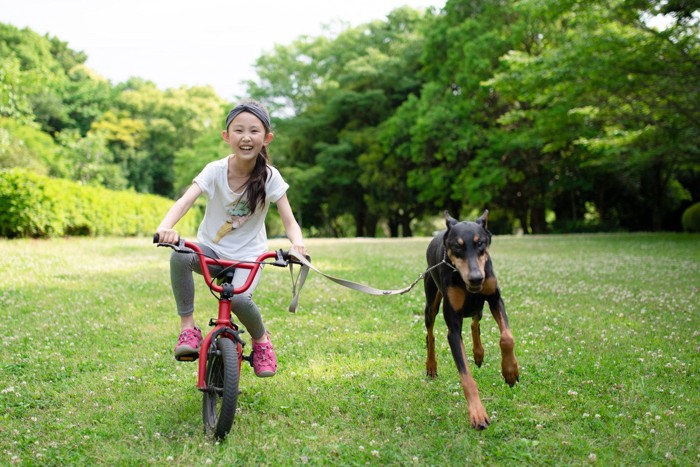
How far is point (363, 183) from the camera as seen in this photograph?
39.8 m

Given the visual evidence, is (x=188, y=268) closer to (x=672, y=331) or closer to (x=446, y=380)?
(x=446, y=380)

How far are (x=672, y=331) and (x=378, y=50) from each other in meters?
38.5

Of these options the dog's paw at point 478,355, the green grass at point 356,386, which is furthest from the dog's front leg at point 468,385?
the dog's paw at point 478,355

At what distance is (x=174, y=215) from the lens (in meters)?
3.98

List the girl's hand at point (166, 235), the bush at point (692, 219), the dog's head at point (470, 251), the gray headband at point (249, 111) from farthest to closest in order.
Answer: the bush at point (692, 219), the gray headband at point (249, 111), the dog's head at point (470, 251), the girl's hand at point (166, 235)

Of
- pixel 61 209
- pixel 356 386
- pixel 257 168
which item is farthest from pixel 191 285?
pixel 61 209

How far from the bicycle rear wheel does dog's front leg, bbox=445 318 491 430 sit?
1.70 meters

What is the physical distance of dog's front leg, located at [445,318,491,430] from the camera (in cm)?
396

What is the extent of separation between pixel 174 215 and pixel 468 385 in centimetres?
256

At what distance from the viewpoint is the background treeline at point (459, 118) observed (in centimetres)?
1975

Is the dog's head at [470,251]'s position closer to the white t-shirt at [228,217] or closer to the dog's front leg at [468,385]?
the dog's front leg at [468,385]

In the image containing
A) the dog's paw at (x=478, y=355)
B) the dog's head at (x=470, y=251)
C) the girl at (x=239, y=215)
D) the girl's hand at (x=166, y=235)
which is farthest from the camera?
the dog's paw at (x=478, y=355)

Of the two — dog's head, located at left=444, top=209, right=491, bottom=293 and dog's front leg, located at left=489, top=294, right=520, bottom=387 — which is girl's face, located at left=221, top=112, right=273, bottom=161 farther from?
dog's front leg, located at left=489, top=294, right=520, bottom=387

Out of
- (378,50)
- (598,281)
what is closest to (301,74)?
(378,50)
